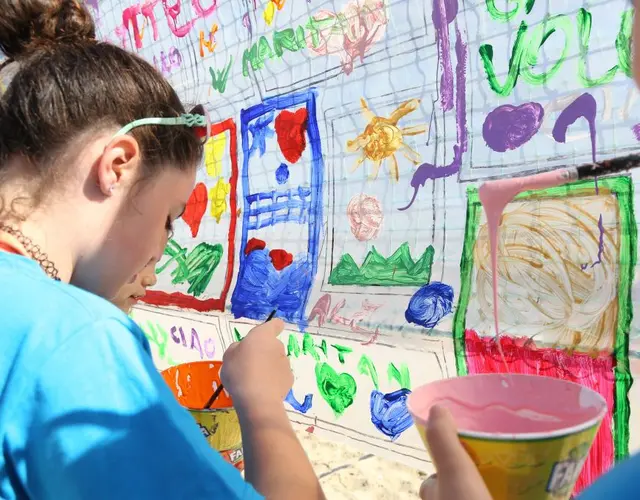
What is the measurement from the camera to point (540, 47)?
1.46m

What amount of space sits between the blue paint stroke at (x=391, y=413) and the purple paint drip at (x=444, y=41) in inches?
29.9

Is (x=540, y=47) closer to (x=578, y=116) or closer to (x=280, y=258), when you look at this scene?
(x=578, y=116)

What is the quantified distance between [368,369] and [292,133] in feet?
2.60

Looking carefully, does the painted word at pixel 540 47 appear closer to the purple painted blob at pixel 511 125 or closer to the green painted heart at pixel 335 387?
the purple painted blob at pixel 511 125

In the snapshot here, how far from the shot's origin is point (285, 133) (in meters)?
2.11

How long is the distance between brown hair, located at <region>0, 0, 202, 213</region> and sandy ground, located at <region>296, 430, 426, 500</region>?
1018 mm

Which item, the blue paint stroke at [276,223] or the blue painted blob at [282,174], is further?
the blue painted blob at [282,174]

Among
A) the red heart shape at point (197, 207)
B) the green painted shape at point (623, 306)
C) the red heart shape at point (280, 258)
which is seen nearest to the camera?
the green painted shape at point (623, 306)

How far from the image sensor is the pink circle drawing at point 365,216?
180 centimetres

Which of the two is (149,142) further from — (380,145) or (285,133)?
(285,133)

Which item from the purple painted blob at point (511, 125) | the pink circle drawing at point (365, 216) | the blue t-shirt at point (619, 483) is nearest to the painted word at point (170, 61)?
the pink circle drawing at point (365, 216)

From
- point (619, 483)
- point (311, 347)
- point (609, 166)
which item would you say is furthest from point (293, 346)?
point (619, 483)

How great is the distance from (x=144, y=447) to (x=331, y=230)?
1357 millimetres

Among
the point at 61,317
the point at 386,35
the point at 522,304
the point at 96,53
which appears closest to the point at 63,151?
the point at 96,53
